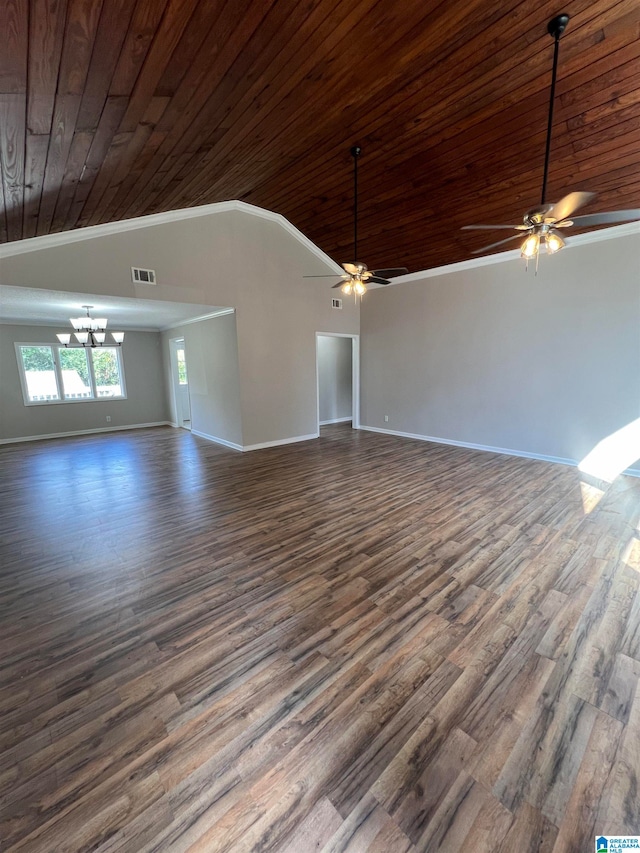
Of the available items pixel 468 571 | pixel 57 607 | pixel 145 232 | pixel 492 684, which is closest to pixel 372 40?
pixel 145 232

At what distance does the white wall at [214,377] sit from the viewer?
6.03 metres

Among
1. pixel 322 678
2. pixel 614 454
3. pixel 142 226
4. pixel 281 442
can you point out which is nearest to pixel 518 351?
pixel 614 454

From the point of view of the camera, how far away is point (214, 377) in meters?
6.58

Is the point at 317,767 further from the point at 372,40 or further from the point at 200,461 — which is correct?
the point at 200,461

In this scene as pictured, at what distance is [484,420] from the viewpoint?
19.6ft

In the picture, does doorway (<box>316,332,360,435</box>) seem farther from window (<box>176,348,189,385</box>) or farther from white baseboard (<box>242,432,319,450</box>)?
window (<box>176,348,189,385</box>)

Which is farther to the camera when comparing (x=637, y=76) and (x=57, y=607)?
(x=637, y=76)

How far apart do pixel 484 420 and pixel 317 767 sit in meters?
5.63

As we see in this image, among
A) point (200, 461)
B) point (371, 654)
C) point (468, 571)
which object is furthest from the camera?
point (200, 461)

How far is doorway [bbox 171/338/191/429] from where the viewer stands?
831cm

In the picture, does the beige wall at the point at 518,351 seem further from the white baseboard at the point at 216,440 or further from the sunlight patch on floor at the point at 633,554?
the white baseboard at the point at 216,440

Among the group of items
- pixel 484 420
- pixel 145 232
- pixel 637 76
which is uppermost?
pixel 637 76

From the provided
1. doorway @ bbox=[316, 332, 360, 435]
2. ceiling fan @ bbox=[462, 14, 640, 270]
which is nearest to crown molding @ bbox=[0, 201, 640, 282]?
doorway @ bbox=[316, 332, 360, 435]

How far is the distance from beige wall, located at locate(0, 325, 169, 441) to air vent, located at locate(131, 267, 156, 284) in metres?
4.32
